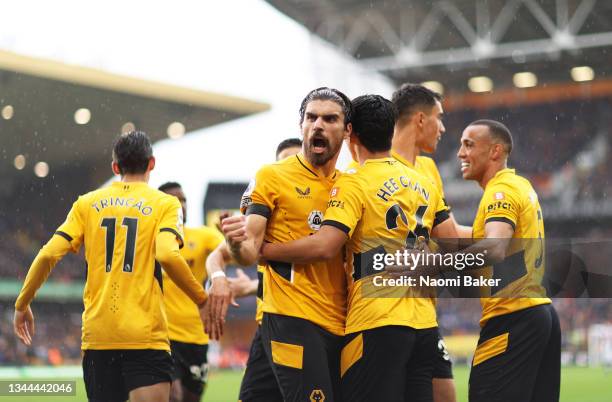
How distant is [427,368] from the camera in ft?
15.7

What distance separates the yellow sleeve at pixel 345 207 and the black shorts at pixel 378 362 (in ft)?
1.80

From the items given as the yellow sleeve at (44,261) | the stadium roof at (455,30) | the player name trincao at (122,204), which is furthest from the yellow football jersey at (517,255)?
the stadium roof at (455,30)

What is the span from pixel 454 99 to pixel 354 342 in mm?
33074

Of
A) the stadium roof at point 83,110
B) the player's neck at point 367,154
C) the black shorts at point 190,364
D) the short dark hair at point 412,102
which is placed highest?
the stadium roof at point 83,110

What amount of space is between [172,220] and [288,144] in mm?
1713

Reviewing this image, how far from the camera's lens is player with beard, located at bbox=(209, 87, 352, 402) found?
457 centimetres

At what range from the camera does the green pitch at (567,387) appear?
15.8 m

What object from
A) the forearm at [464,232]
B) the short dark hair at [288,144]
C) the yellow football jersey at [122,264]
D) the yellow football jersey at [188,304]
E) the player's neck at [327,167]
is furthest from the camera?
the yellow football jersey at [188,304]

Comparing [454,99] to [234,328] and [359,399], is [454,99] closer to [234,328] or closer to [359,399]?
[234,328]

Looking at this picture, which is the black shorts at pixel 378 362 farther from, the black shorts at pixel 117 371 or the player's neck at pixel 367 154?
the black shorts at pixel 117 371

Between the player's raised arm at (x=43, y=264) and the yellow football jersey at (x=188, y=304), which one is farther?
the yellow football jersey at (x=188, y=304)

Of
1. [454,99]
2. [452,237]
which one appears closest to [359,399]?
[452,237]

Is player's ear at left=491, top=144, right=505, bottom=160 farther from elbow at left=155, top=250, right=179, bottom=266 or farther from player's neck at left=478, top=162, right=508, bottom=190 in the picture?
elbow at left=155, top=250, right=179, bottom=266

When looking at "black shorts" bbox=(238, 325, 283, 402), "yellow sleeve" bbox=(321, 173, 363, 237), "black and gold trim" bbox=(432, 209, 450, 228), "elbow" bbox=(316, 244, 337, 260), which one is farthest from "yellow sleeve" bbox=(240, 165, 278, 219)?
"black and gold trim" bbox=(432, 209, 450, 228)
